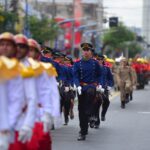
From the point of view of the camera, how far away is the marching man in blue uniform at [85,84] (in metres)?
15.6

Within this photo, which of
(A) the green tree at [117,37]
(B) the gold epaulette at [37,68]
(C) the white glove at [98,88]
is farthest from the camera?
(A) the green tree at [117,37]

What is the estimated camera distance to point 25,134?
25.9ft

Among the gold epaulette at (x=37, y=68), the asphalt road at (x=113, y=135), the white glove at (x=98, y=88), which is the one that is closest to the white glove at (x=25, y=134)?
the gold epaulette at (x=37, y=68)

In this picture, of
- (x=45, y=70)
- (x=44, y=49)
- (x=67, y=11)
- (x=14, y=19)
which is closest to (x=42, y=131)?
(x=45, y=70)

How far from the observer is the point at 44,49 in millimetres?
18000

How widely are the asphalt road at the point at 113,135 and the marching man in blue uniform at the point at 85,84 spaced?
452 mm

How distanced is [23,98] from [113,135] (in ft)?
30.1

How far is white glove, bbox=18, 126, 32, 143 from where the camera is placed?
7.89 m

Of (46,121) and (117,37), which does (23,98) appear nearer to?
(46,121)

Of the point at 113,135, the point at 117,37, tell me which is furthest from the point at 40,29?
the point at 113,135

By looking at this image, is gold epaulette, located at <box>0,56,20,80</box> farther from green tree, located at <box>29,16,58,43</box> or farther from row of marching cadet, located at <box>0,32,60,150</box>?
green tree, located at <box>29,16,58,43</box>

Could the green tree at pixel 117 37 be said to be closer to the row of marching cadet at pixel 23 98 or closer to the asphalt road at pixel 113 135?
the asphalt road at pixel 113 135

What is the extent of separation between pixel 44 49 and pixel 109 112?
23.7 ft

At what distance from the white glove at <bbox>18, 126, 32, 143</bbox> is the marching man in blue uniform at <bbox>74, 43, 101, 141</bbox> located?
7.63 metres
